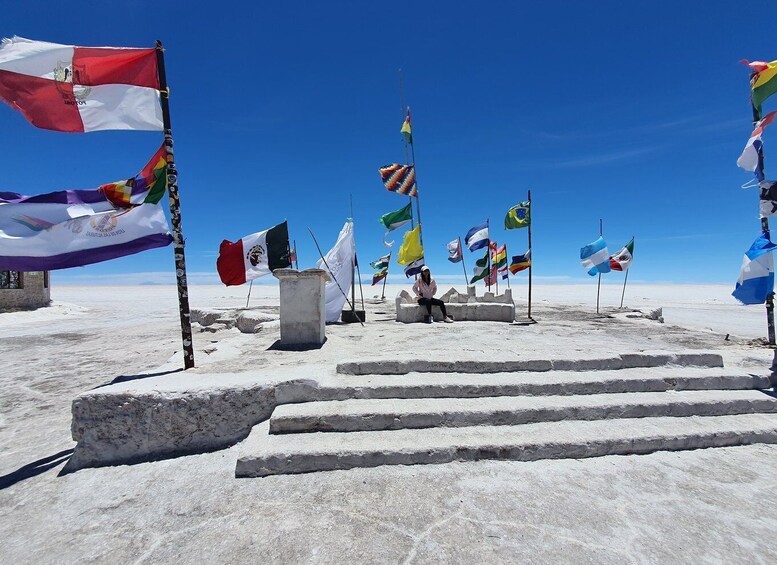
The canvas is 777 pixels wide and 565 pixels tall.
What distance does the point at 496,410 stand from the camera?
165 inches

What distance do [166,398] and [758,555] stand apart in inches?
214

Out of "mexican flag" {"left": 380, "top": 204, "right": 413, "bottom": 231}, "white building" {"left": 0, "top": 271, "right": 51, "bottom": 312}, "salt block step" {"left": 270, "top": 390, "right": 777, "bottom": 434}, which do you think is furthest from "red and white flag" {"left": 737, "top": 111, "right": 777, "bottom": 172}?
"white building" {"left": 0, "top": 271, "right": 51, "bottom": 312}

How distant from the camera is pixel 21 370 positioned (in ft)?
25.6

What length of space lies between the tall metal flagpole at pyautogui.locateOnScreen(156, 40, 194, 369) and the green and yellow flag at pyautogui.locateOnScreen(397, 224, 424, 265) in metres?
7.57

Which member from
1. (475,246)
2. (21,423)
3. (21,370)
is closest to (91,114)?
(21,423)

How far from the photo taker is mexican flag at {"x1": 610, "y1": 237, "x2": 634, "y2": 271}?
1711 cm

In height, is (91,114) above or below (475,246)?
above

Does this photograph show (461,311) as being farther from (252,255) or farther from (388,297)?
(388,297)

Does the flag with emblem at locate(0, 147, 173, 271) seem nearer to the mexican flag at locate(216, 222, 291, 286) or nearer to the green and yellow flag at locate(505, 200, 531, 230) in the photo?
the mexican flag at locate(216, 222, 291, 286)

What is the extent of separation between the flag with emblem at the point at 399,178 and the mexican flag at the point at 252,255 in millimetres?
4324

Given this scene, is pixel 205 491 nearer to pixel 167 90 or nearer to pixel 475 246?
pixel 167 90

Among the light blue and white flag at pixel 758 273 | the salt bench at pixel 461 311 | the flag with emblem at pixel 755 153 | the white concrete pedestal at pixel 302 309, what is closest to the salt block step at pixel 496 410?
the light blue and white flag at pixel 758 273

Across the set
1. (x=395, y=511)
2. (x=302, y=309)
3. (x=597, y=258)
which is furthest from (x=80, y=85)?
(x=597, y=258)

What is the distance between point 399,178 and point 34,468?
10.9 m
